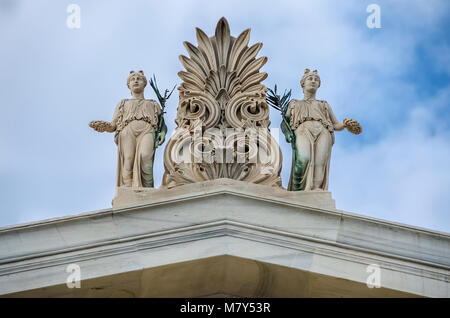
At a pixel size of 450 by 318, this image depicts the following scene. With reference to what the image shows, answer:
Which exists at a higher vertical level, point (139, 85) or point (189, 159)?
point (139, 85)

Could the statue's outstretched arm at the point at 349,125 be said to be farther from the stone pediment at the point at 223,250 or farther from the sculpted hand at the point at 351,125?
the stone pediment at the point at 223,250

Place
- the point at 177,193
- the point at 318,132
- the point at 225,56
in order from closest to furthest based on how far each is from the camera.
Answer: the point at 177,193
the point at 318,132
the point at 225,56

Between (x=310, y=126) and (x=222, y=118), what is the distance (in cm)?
137

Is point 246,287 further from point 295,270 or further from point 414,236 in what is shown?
point 414,236

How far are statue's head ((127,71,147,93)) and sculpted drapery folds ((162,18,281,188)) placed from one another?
581 mm

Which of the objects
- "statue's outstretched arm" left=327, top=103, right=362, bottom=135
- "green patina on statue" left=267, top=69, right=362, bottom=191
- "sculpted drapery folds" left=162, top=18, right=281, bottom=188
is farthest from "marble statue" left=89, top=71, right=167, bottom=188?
"statue's outstretched arm" left=327, top=103, right=362, bottom=135

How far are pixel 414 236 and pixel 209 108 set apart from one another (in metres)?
4.10

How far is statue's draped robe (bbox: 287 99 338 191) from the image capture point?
15672 mm

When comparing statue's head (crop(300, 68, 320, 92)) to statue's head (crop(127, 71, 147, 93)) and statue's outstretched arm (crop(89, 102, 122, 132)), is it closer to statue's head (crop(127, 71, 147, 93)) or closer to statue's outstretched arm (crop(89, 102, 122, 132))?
statue's head (crop(127, 71, 147, 93))

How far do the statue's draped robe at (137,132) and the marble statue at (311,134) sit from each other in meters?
2.01

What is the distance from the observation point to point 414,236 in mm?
13953

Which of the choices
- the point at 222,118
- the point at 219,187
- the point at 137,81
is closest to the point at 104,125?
the point at 137,81

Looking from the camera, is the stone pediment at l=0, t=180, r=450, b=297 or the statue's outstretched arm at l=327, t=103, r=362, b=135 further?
the statue's outstretched arm at l=327, t=103, r=362, b=135

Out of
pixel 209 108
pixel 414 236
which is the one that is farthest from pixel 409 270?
pixel 209 108
